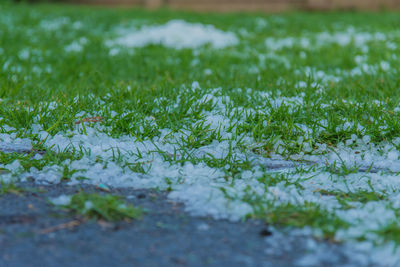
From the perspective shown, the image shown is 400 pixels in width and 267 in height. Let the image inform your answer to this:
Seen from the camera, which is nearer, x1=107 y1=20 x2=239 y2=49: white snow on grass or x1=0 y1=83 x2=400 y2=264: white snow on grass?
x1=0 y1=83 x2=400 y2=264: white snow on grass

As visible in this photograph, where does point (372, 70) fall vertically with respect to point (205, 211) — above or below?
above

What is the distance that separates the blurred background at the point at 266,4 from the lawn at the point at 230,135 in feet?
22.5

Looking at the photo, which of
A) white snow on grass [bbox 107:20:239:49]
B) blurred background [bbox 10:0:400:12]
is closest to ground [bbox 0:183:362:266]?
white snow on grass [bbox 107:20:239:49]

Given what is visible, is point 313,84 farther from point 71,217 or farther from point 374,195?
point 71,217

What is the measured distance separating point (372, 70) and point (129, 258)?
3.23 m

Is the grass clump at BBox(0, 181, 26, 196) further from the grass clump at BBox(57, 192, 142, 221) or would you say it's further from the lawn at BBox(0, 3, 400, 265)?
the grass clump at BBox(57, 192, 142, 221)

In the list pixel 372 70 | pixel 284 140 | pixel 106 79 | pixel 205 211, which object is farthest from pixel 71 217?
pixel 372 70

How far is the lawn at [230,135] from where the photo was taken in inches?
71.0

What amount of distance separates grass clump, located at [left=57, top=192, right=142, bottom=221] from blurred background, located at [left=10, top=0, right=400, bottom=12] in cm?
990

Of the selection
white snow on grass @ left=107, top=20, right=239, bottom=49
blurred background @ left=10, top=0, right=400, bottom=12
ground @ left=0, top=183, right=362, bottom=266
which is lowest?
ground @ left=0, top=183, right=362, bottom=266

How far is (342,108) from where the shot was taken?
274cm

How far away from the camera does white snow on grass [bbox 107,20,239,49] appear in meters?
5.56

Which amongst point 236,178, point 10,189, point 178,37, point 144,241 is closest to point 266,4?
point 178,37

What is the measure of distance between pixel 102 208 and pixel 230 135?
1.01m
